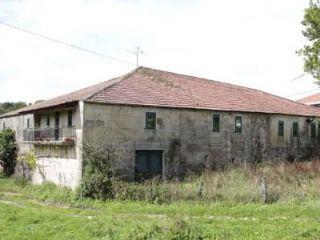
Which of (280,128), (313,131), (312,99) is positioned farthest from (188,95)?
(312,99)

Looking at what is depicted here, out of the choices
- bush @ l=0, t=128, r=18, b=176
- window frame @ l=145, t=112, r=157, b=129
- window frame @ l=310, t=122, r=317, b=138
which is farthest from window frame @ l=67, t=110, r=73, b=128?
window frame @ l=310, t=122, r=317, b=138

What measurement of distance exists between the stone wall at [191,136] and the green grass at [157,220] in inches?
181

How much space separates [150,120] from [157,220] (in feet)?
41.5

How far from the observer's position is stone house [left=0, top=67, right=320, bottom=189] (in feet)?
86.0

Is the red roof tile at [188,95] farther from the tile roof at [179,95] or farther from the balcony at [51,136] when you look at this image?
the balcony at [51,136]

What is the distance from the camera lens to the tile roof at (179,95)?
27359 millimetres

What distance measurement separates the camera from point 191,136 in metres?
29.3

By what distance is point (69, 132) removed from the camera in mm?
27078

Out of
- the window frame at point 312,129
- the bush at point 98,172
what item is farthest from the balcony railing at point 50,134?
the window frame at point 312,129

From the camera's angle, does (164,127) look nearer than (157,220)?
No

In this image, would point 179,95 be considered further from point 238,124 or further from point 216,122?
point 238,124

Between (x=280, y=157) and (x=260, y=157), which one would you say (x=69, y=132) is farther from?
(x=280, y=157)

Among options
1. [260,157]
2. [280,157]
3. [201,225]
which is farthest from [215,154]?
[201,225]

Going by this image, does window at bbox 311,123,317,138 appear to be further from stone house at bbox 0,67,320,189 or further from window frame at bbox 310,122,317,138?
stone house at bbox 0,67,320,189
